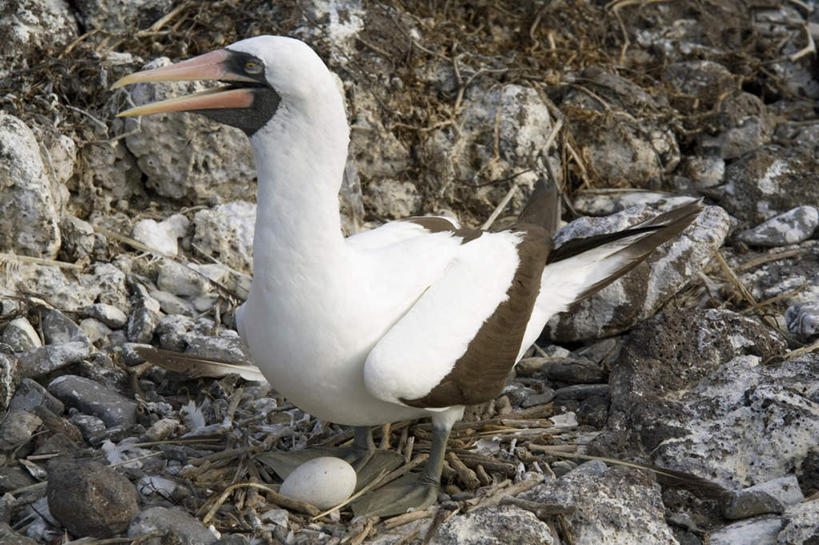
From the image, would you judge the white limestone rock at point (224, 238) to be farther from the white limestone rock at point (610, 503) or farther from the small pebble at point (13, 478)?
the white limestone rock at point (610, 503)

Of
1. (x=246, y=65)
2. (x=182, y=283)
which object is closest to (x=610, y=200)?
(x=182, y=283)

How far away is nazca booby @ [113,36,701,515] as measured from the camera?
3043mm

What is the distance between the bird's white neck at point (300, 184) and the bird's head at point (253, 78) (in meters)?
0.04

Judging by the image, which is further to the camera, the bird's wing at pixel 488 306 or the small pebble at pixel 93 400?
the small pebble at pixel 93 400

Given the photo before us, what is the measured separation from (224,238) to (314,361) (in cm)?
201

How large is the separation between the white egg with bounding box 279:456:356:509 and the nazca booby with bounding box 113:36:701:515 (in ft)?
0.47

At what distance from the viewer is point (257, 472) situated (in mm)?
3576

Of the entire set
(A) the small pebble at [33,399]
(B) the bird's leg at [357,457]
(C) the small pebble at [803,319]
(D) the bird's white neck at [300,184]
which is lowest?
(C) the small pebble at [803,319]

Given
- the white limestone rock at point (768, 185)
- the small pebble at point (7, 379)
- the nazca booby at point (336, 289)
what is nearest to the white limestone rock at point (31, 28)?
the small pebble at point (7, 379)

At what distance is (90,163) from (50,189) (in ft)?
1.44

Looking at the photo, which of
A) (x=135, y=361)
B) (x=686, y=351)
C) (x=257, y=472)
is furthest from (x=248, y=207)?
(x=686, y=351)

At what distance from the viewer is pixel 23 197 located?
4488 mm

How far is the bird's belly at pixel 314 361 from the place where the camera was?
10.4 ft

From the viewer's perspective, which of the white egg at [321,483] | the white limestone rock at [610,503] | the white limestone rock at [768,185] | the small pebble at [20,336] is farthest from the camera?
the white limestone rock at [768,185]
